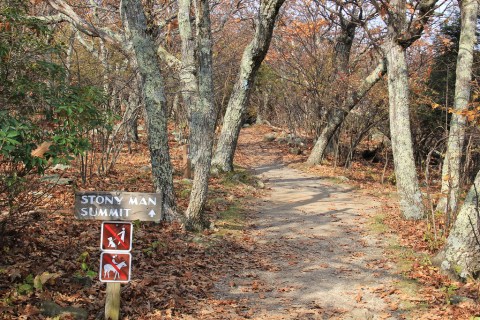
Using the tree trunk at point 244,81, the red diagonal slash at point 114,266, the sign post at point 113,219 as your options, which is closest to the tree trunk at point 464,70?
the tree trunk at point 244,81

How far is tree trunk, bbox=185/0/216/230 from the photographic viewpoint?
7953 millimetres

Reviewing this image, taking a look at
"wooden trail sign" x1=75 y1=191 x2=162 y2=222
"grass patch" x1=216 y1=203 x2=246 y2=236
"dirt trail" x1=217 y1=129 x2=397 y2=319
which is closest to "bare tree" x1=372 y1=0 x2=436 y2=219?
"dirt trail" x1=217 y1=129 x2=397 y2=319

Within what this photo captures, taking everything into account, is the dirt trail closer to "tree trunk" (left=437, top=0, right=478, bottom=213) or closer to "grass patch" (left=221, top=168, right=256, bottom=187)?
"grass patch" (left=221, top=168, right=256, bottom=187)

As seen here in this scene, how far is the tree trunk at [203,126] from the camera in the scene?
7953mm

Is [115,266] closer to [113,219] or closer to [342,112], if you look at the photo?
[113,219]

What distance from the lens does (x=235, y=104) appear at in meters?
13.4

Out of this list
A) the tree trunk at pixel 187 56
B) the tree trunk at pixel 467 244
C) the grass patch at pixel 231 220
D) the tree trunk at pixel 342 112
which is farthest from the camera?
the tree trunk at pixel 342 112

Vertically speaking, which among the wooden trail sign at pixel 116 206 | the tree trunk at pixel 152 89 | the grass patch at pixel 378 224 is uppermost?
the tree trunk at pixel 152 89

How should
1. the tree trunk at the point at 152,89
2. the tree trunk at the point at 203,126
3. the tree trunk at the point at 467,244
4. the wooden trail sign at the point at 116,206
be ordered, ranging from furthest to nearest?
the tree trunk at the point at 203,126 → the tree trunk at the point at 152,89 → the tree trunk at the point at 467,244 → the wooden trail sign at the point at 116,206

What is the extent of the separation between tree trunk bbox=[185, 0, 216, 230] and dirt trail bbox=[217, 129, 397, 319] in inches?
49.0

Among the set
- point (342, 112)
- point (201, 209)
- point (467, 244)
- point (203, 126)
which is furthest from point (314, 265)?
point (342, 112)

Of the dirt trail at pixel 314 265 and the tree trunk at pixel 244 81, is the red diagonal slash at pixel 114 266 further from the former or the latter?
the tree trunk at pixel 244 81

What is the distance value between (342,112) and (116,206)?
1438cm

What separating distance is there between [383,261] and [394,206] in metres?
4.71
